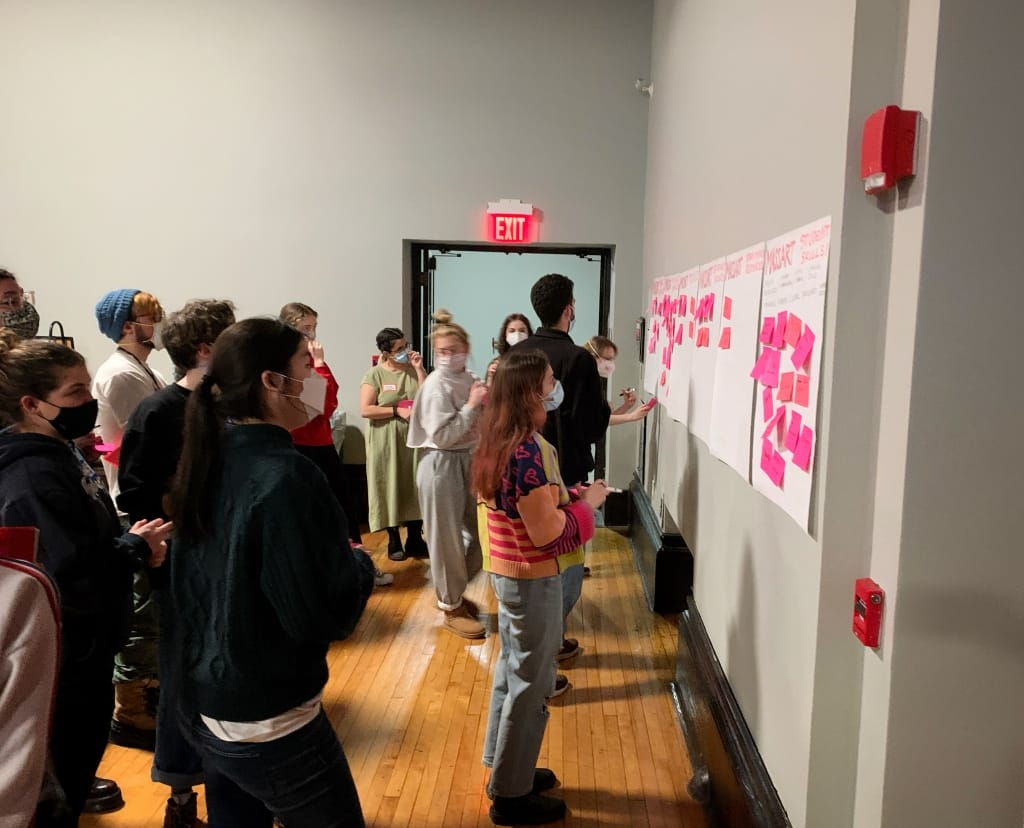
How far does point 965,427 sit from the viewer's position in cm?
111

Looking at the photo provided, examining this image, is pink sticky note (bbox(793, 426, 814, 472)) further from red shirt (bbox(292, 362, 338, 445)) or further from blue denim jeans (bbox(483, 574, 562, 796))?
red shirt (bbox(292, 362, 338, 445))

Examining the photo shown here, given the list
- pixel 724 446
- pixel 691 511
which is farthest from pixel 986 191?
pixel 691 511

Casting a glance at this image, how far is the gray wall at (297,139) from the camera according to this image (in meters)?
4.70

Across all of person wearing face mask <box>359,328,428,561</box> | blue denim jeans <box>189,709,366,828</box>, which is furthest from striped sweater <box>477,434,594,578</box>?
person wearing face mask <box>359,328,428,561</box>

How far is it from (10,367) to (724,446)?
1864 millimetres

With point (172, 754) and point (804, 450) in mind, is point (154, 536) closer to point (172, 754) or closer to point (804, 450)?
point (172, 754)

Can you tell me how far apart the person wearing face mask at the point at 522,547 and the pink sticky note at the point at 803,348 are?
689mm

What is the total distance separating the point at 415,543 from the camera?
4.36 m

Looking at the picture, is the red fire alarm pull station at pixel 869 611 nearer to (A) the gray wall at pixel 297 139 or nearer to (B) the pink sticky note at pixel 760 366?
(B) the pink sticky note at pixel 760 366

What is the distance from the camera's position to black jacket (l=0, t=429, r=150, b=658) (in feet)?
5.03

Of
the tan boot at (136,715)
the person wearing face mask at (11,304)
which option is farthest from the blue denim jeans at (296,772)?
the person wearing face mask at (11,304)

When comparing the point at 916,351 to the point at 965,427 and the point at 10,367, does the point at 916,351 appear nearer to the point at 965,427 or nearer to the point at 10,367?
the point at 965,427

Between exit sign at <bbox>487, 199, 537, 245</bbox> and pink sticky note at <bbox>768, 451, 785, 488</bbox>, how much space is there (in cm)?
365

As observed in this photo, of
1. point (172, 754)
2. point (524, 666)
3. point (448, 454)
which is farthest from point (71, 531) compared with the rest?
point (448, 454)
